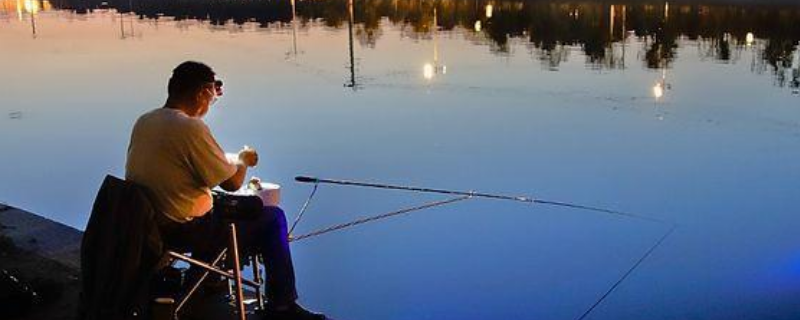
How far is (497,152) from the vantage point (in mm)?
12227

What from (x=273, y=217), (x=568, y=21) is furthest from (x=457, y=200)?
(x=568, y=21)

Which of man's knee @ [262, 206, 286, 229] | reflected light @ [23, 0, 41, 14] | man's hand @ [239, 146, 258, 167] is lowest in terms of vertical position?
man's knee @ [262, 206, 286, 229]

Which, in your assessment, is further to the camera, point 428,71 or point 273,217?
point 428,71

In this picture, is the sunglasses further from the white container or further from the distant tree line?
the distant tree line

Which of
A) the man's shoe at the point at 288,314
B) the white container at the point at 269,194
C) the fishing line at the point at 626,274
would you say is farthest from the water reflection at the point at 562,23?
the man's shoe at the point at 288,314

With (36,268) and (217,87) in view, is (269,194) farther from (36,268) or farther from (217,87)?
(36,268)

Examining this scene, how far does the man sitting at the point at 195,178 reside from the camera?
12.0 ft

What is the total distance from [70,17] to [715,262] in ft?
153

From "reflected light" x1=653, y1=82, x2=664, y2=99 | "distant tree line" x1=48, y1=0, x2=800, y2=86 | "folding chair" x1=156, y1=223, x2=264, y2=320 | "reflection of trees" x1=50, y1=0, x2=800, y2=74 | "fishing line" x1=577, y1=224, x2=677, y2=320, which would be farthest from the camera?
"distant tree line" x1=48, y1=0, x2=800, y2=86

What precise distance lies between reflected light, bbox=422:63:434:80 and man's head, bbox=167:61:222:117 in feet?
55.0

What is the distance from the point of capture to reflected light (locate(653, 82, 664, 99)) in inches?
703

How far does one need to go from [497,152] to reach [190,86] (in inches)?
344

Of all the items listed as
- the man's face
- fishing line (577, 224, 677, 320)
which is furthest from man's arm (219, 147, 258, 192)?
fishing line (577, 224, 677, 320)

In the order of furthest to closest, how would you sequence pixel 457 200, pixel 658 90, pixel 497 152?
pixel 658 90 → pixel 497 152 → pixel 457 200
